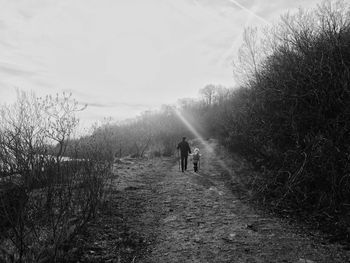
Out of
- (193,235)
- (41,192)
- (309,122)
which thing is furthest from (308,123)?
(41,192)

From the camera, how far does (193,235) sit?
4.74 metres

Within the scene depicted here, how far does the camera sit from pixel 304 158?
6.42 metres

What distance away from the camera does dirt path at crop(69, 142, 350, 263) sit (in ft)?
12.8

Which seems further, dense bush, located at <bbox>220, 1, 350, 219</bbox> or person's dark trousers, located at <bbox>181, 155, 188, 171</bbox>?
person's dark trousers, located at <bbox>181, 155, 188, 171</bbox>

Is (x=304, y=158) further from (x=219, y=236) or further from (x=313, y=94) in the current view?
(x=219, y=236)

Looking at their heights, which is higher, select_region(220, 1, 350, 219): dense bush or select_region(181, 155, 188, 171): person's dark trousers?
select_region(220, 1, 350, 219): dense bush

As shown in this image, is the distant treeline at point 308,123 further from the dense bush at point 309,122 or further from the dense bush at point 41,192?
the dense bush at point 41,192

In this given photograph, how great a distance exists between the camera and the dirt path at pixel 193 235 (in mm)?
3895

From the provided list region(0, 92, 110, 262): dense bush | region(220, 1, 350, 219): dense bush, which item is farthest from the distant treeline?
region(0, 92, 110, 262): dense bush

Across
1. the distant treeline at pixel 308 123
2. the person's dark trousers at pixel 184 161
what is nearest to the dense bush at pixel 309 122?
the distant treeline at pixel 308 123

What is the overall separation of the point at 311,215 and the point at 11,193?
6.63m

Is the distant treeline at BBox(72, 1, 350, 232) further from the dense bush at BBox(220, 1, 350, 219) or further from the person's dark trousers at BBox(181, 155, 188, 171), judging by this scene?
the person's dark trousers at BBox(181, 155, 188, 171)

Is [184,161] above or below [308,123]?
below

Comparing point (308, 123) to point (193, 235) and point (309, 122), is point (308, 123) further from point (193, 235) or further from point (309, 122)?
point (193, 235)
